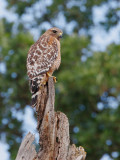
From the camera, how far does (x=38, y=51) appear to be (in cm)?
721

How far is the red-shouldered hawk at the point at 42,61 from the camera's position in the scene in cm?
628

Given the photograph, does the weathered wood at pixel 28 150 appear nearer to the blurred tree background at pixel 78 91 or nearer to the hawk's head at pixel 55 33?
the hawk's head at pixel 55 33

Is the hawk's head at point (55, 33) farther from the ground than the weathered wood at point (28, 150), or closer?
farther from the ground

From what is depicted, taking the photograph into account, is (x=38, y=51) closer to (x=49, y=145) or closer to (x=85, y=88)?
(x=49, y=145)

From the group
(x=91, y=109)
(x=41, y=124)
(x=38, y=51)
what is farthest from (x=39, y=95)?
(x=91, y=109)

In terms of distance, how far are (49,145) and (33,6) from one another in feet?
40.8

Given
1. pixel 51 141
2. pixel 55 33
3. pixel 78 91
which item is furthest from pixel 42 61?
pixel 78 91

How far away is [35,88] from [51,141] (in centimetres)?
110

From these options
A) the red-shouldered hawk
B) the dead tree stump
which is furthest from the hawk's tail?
the dead tree stump

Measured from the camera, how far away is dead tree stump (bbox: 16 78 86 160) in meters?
5.07

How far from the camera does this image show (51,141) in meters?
5.14

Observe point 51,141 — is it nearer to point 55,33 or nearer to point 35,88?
point 35,88

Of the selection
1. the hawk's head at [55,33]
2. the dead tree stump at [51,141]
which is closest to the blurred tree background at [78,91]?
the hawk's head at [55,33]

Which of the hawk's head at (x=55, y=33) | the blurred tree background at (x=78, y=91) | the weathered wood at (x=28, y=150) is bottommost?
the weathered wood at (x=28, y=150)
